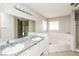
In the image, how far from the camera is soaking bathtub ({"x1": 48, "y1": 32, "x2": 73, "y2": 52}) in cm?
205

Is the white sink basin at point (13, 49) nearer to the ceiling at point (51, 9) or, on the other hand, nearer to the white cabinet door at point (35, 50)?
the white cabinet door at point (35, 50)

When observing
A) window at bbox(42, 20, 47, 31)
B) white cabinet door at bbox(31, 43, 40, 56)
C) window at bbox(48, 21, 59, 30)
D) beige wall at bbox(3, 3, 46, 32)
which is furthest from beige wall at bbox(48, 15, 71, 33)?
white cabinet door at bbox(31, 43, 40, 56)

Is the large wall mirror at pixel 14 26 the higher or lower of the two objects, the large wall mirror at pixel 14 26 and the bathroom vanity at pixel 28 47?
the higher

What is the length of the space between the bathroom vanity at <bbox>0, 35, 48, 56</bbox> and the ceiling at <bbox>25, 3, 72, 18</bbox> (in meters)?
0.59

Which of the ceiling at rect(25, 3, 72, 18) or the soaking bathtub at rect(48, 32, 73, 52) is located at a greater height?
the ceiling at rect(25, 3, 72, 18)

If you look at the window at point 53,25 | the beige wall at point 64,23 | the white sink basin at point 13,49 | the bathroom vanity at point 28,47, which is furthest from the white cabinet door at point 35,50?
the beige wall at point 64,23

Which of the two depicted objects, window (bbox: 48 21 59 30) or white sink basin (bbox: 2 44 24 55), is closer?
white sink basin (bbox: 2 44 24 55)

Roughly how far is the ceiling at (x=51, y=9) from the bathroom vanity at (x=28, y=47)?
0.59m

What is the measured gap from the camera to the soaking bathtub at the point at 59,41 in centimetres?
205

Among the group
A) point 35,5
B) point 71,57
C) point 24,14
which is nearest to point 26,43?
A: point 24,14

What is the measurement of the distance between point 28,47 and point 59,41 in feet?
2.76

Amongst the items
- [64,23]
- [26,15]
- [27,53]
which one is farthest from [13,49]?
[64,23]

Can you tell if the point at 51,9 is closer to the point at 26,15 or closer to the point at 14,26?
the point at 26,15

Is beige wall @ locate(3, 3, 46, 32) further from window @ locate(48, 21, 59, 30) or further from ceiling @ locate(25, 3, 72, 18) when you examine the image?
window @ locate(48, 21, 59, 30)
